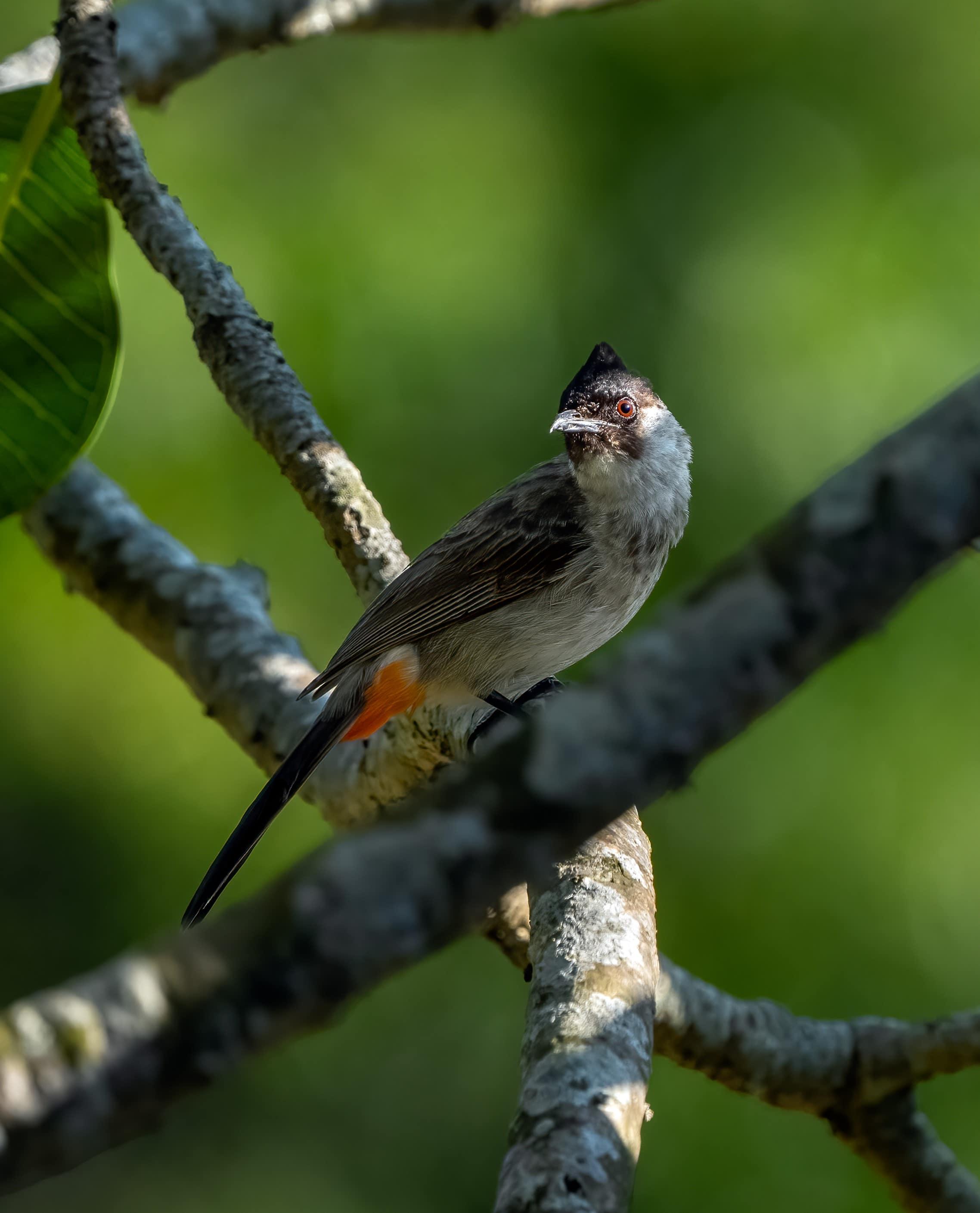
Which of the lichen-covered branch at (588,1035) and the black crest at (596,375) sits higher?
the black crest at (596,375)

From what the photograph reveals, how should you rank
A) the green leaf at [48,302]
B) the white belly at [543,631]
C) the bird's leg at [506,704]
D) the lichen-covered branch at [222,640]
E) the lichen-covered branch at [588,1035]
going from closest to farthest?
the lichen-covered branch at [588,1035] → the green leaf at [48,302] → the bird's leg at [506,704] → the lichen-covered branch at [222,640] → the white belly at [543,631]

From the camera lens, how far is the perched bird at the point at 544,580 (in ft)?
10.9

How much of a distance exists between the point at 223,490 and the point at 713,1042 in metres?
3.93

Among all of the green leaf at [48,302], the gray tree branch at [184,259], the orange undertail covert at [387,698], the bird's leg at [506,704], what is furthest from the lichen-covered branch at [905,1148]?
the green leaf at [48,302]

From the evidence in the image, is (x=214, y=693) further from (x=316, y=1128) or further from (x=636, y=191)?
(x=636, y=191)

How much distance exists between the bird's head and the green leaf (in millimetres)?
1138

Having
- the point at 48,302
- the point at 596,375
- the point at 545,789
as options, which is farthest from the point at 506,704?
the point at 545,789

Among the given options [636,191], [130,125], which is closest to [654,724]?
[130,125]

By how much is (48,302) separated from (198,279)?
1.12 feet

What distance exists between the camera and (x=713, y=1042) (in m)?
2.78

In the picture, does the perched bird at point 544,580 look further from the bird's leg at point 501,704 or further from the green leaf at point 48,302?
the green leaf at point 48,302

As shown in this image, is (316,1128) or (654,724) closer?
(654,724)

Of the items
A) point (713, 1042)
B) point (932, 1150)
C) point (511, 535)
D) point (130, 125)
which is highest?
point (130, 125)

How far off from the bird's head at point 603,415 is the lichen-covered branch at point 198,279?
685 mm
